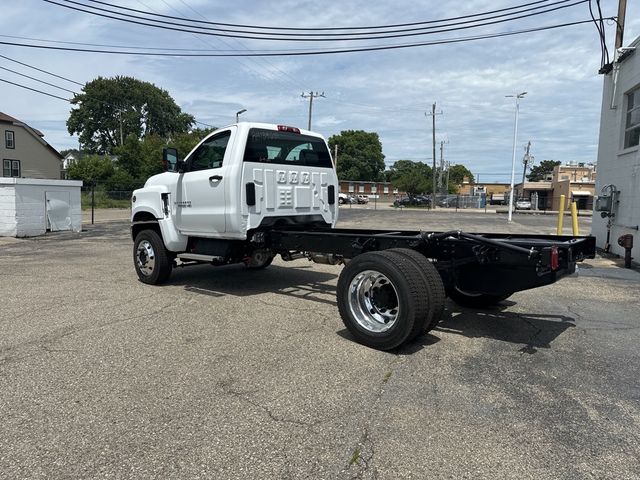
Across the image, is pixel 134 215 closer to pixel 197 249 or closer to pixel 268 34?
pixel 197 249

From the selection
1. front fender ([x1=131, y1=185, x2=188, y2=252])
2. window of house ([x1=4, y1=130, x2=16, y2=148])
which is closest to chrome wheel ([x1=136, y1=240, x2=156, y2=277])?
front fender ([x1=131, y1=185, x2=188, y2=252])

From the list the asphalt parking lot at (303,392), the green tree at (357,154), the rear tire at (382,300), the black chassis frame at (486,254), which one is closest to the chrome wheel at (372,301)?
the rear tire at (382,300)

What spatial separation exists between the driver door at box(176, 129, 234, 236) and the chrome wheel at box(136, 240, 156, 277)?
0.87 m

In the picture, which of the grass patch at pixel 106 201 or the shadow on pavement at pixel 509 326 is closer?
the shadow on pavement at pixel 509 326

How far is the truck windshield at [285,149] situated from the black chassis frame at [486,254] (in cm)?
154

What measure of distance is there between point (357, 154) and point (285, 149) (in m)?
107

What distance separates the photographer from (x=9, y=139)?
49250 mm

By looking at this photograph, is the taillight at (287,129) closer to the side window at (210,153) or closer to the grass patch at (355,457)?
the side window at (210,153)

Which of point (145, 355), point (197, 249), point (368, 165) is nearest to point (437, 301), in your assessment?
point (145, 355)

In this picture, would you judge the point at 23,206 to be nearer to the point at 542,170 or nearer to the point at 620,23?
the point at 620,23

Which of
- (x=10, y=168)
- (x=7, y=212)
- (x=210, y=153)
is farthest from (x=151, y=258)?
(x=10, y=168)

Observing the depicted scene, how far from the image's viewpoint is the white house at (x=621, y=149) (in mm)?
11672

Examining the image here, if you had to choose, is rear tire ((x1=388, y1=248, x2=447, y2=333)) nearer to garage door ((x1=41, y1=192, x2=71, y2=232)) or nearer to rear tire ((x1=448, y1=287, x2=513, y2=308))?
rear tire ((x1=448, y1=287, x2=513, y2=308))

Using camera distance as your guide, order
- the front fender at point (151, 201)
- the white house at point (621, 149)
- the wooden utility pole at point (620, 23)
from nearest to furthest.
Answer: the front fender at point (151, 201), the white house at point (621, 149), the wooden utility pole at point (620, 23)
